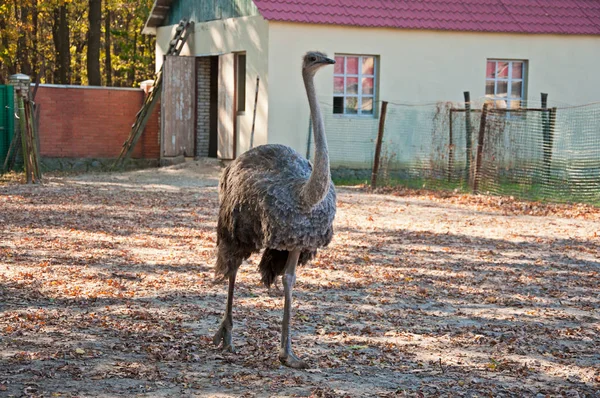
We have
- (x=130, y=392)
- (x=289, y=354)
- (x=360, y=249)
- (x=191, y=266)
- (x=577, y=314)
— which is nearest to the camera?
(x=130, y=392)

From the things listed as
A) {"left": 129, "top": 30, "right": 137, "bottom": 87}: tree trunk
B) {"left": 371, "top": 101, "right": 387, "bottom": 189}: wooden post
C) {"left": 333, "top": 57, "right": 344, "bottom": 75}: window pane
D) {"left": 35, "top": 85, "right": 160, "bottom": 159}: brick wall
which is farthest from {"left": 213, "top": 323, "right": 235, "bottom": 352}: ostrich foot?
{"left": 129, "top": 30, "right": 137, "bottom": 87}: tree trunk

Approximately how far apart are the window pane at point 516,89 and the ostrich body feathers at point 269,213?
15681mm

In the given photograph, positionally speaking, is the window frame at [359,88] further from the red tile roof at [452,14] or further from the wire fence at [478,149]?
the red tile roof at [452,14]

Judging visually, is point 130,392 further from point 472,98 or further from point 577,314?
point 472,98

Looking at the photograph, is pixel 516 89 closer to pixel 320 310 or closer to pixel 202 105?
pixel 202 105

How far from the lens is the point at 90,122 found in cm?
2259

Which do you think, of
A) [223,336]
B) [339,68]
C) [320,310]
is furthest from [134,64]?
[223,336]

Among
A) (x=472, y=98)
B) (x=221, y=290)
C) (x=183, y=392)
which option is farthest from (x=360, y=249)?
(x=472, y=98)

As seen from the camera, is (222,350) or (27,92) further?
(27,92)

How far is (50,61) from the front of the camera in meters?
36.8

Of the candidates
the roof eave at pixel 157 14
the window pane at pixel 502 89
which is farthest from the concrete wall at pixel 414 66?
the roof eave at pixel 157 14

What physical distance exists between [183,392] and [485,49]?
16719 mm

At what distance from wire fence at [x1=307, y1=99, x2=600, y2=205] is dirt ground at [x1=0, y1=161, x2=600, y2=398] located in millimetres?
2597

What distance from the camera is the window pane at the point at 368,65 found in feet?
66.3
